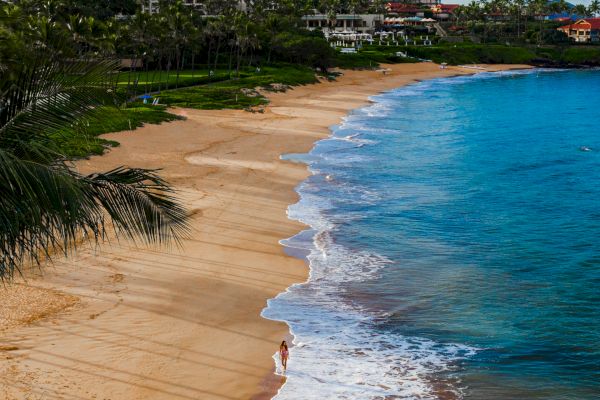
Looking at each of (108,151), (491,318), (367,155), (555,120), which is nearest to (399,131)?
(367,155)

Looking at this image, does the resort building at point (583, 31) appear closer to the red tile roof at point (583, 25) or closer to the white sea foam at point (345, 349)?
the red tile roof at point (583, 25)

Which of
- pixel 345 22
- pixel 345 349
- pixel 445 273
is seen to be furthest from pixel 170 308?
pixel 345 22

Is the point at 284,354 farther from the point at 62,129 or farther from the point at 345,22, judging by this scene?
the point at 345,22

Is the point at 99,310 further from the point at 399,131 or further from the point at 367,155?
the point at 399,131

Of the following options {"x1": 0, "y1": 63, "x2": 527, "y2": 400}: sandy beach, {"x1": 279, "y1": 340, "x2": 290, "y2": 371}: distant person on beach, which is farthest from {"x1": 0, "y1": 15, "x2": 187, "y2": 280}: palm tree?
{"x1": 279, "y1": 340, "x2": 290, "y2": 371}: distant person on beach

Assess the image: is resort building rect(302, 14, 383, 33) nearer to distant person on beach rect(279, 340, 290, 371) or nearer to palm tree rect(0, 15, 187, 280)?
distant person on beach rect(279, 340, 290, 371)

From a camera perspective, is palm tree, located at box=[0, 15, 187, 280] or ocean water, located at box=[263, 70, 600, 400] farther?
ocean water, located at box=[263, 70, 600, 400]
